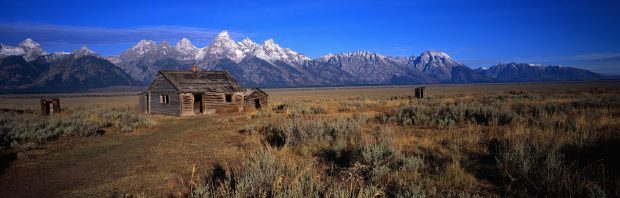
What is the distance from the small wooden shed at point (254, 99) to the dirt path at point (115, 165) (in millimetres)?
17883

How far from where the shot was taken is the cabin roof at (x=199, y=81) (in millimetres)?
28781

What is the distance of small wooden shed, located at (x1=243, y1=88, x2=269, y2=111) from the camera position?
31495 millimetres

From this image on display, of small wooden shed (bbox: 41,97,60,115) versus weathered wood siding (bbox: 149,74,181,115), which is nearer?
small wooden shed (bbox: 41,97,60,115)

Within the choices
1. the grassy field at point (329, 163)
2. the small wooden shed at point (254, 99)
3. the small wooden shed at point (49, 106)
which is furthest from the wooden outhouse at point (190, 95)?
the grassy field at point (329, 163)

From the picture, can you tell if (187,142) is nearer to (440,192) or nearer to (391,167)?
(391,167)

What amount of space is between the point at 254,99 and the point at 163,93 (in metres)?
7.07

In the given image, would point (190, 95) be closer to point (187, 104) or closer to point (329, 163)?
point (187, 104)

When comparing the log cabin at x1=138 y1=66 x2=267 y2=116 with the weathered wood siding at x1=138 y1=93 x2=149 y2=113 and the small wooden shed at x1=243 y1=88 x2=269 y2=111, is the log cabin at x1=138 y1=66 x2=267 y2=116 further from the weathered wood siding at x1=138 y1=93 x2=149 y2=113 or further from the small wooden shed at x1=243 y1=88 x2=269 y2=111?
the small wooden shed at x1=243 y1=88 x2=269 y2=111

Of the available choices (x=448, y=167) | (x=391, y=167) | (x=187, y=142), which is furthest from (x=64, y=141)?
(x=448, y=167)

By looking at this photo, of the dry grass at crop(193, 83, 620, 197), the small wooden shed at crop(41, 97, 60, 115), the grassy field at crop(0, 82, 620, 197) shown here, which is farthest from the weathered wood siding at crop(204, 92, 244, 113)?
the dry grass at crop(193, 83, 620, 197)

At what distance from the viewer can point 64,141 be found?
13.0 metres

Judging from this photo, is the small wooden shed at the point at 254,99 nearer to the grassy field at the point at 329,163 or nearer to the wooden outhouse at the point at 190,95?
the wooden outhouse at the point at 190,95

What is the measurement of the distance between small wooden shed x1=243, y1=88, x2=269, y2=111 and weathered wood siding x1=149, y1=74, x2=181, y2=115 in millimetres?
5404

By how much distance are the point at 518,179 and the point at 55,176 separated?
28.6ft
